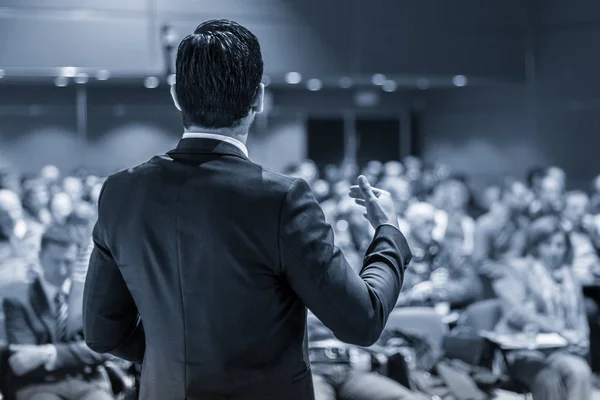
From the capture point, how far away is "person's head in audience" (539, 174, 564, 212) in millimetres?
7991

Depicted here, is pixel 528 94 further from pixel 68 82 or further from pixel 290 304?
pixel 290 304

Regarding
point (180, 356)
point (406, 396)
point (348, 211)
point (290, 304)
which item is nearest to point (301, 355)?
point (290, 304)

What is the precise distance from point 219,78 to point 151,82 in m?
10.9

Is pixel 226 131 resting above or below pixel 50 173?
above

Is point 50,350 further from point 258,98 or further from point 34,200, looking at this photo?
point 34,200

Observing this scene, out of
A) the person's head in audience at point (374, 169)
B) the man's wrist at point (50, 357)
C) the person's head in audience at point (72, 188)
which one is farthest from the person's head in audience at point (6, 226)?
the person's head in audience at point (374, 169)

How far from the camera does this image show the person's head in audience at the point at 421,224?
22.2ft

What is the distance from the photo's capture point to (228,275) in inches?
52.0

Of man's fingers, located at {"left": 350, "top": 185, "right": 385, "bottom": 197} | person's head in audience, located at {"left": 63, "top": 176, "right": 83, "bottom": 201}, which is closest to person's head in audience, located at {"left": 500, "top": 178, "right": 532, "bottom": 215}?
person's head in audience, located at {"left": 63, "top": 176, "right": 83, "bottom": 201}

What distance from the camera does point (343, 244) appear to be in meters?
6.14

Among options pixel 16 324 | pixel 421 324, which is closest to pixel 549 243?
pixel 421 324

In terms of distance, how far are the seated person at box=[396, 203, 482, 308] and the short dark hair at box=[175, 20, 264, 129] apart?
404cm

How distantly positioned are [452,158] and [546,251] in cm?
817

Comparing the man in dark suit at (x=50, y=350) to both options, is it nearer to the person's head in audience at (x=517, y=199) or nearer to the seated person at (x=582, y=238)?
the seated person at (x=582, y=238)
